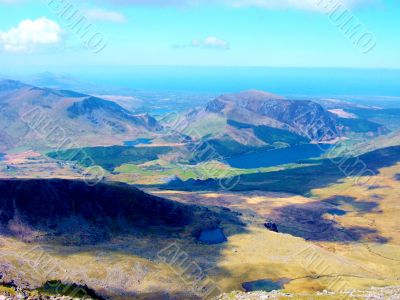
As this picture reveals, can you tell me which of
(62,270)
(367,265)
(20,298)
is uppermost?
(20,298)

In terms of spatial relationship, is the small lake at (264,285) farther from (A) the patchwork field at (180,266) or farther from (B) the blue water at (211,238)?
(B) the blue water at (211,238)

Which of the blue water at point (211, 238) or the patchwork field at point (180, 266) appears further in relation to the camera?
the blue water at point (211, 238)

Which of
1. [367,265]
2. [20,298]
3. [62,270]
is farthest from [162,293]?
[367,265]

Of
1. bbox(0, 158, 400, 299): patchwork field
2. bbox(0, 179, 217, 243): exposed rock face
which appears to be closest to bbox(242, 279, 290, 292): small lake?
bbox(0, 158, 400, 299): patchwork field

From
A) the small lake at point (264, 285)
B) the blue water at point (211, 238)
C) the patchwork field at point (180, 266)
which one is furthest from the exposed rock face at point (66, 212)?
the small lake at point (264, 285)

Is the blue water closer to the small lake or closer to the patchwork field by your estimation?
the patchwork field

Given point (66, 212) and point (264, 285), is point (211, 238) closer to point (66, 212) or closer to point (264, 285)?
point (264, 285)

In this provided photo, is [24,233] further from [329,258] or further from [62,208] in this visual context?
[329,258]
